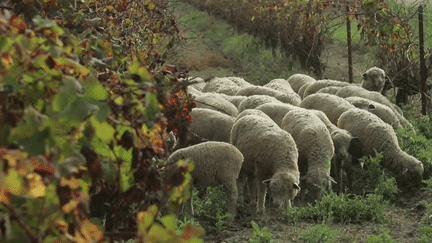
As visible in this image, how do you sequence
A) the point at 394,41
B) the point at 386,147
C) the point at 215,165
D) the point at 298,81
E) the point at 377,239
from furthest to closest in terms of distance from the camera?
the point at 298,81
the point at 394,41
the point at 386,147
the point at 215,165
the point at 377,239

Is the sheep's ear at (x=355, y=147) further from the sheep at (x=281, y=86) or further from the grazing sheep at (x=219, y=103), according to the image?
the sheep at (x=281, y=86)

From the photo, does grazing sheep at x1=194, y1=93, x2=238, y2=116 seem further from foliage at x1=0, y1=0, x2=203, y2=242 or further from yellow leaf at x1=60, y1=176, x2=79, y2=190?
yellow leaf at x1=60, y1=176, x2=79, y2=190

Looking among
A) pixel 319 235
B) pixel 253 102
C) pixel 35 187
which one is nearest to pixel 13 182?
pixel 35 187

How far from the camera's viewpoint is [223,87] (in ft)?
34.3

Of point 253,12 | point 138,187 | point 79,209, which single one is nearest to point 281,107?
point 138,187

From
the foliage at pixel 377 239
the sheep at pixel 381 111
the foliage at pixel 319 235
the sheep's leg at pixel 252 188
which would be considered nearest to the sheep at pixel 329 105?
the sheep at pixel 381 111

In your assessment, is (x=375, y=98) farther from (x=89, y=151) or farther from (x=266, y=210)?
(x=89, y=151)

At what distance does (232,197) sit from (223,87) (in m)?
4.54

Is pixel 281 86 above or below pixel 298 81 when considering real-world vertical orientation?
above

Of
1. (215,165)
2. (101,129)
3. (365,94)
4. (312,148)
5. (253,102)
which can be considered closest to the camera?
(101,129)

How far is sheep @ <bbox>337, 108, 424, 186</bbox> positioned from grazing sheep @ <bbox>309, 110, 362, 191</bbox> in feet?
0.48

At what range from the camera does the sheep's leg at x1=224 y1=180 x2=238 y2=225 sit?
19.9 feet

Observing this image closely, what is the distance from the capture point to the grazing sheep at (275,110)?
7.70 metres

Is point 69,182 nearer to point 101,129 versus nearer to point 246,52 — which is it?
point 101,129
